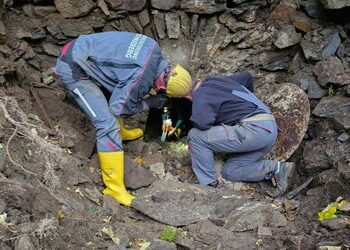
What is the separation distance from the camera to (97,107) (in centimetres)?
504

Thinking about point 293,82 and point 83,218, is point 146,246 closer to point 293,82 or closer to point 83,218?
point 83,218

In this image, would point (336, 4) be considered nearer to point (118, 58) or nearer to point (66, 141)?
point (118, 58)

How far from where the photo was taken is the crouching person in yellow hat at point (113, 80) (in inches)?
195

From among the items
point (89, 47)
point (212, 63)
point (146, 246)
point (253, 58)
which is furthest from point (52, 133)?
point (253, 58)

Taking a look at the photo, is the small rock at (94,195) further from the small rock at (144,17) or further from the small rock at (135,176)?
the small rock at (144,17)

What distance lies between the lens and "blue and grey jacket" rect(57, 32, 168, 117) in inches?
195

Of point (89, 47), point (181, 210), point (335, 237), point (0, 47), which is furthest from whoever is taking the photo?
point (0, 47)

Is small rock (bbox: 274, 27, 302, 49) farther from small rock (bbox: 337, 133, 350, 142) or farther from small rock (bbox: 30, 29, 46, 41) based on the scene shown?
small rock (bbox: 30, 29, 46, 41)

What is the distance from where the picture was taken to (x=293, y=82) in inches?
252

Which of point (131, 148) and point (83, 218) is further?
point (131, 148)

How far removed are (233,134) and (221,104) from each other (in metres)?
0.31

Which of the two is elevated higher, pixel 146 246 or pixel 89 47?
pixel 89 47

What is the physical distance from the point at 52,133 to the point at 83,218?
1.32 meters

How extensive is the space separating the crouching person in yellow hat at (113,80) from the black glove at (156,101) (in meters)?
0.48
